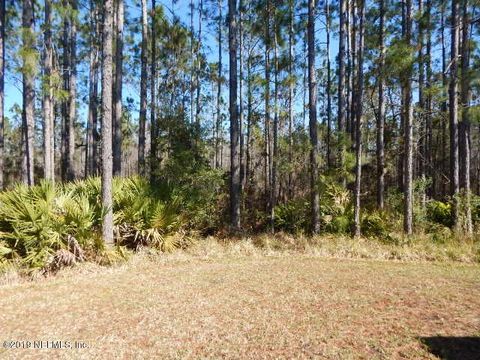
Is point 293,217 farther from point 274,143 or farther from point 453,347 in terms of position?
point 453,347

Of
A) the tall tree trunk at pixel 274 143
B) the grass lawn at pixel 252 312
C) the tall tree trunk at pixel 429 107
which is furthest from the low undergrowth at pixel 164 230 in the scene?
the tall tree trunk at pixel 429 107

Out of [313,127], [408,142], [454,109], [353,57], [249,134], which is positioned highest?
[353,57]

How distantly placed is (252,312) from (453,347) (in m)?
2.41

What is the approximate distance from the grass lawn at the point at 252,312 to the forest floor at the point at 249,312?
0.6 inches

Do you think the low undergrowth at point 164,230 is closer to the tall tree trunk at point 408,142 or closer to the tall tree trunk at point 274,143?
the tall tree trunk at point 274,143

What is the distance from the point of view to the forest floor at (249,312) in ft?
12.1

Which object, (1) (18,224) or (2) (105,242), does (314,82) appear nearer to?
(2) (105,242)

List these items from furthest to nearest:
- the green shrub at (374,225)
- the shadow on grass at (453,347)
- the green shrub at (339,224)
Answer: the green shrub at (339,224)
the green shrub at (374,225)
the shadow on grass at (453,347)

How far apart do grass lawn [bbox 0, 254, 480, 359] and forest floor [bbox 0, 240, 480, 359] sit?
0.02m

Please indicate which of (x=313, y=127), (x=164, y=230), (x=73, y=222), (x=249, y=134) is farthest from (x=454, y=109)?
(x=73, y=222)

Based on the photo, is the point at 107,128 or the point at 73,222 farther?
the point at 107,128

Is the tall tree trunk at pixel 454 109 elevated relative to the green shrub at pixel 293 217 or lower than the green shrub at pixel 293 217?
elevated

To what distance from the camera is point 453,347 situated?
3607 millimetres

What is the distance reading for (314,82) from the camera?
33.6ft
